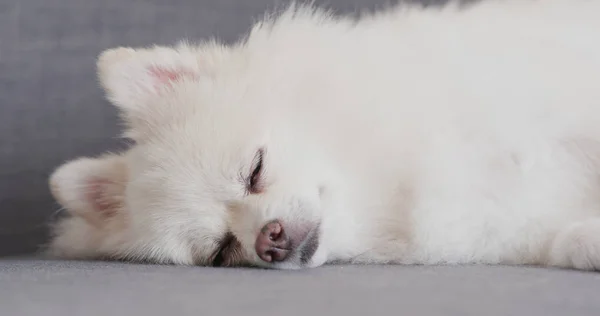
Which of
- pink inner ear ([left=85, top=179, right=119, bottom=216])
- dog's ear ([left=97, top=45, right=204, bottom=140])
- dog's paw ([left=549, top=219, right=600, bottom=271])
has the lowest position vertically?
pink inner ear ([left=85, top=179, right=119, bottom=216])

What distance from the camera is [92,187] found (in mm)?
1992

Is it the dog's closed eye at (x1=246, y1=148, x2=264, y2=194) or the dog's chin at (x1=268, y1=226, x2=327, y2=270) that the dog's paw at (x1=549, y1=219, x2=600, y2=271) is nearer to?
the dog's chin at (x1=268, y1=226, x2=327, y2=270)

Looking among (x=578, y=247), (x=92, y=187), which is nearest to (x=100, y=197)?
(x=92, y=187)

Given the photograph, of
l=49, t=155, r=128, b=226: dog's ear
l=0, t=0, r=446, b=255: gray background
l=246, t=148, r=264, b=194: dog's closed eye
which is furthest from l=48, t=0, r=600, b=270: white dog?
l=0, t=0, r=446, b=255: gray background

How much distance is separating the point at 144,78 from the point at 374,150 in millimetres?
645

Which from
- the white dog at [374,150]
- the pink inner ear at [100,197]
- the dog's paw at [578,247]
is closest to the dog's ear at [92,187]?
the pink inner ear at [100,197]

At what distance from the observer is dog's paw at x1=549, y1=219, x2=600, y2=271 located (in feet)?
4.86

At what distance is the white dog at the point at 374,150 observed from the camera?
1672 mm

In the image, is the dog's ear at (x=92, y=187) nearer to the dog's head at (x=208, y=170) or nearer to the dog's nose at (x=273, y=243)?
the dog's head at (x=208, y=170)

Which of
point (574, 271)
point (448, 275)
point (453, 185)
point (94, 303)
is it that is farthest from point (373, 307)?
point (453, 185)

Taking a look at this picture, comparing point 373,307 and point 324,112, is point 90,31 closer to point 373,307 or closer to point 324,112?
point 324,112

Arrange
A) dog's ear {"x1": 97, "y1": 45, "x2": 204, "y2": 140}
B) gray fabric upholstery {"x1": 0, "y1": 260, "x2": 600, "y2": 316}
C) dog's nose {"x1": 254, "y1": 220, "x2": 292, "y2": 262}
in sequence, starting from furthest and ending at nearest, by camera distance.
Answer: dog's ear {"x1": 97, "y1": 45, "x2": 204, "y2": 140}
dog's nose {"x1": 254, "y1": 220, "x2": 292, "y2": 262}
gray fabric upholstery {"x1": 0, "y1": 260, "x2": 600, "y2": 316}

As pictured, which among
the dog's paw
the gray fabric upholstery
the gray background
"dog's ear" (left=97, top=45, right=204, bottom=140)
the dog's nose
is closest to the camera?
the gray fabric upholstery

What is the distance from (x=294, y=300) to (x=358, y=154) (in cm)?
63
